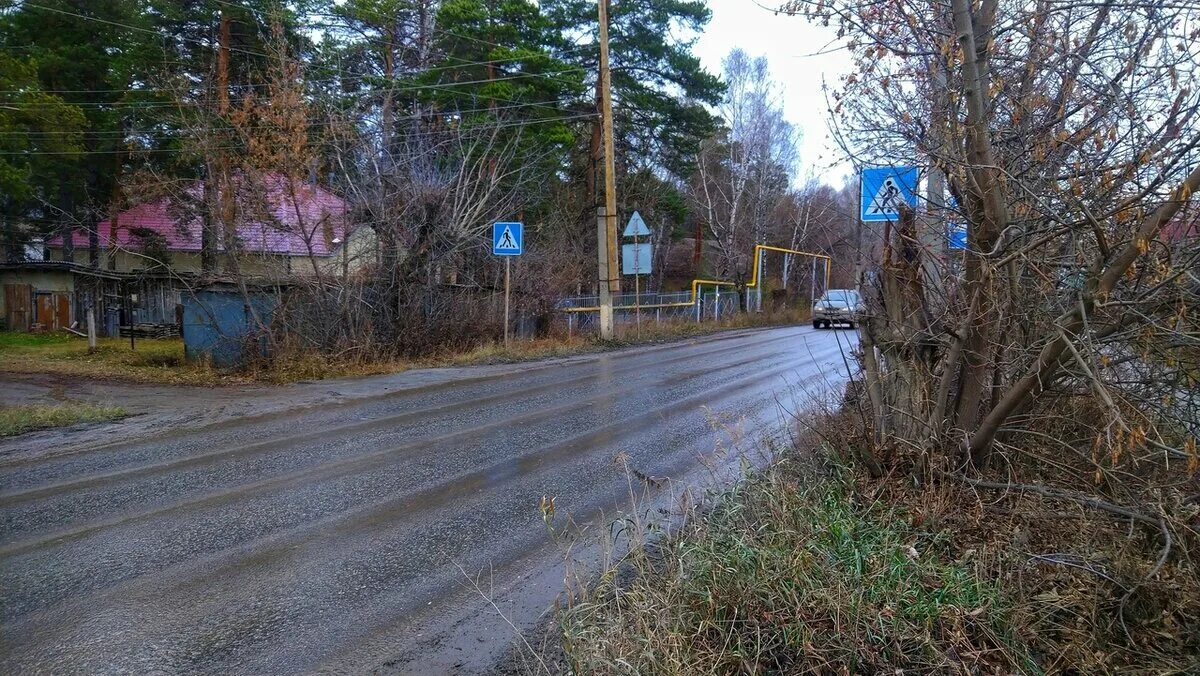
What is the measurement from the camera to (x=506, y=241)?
16.2 metres

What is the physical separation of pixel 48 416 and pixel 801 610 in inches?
389

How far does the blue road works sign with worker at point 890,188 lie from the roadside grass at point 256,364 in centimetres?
1068

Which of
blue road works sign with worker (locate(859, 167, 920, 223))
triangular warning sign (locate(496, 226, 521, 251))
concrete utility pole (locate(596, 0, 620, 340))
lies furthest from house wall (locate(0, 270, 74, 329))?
blue road works sign with worker (locate(859, 167, 920, 223))

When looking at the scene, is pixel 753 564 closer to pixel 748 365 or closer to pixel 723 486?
pixel 723 486

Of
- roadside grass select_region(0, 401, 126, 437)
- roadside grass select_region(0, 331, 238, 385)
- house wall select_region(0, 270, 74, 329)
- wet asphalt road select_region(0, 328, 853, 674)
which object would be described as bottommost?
wet asphalt road select_region(0, 328, 853, 674)

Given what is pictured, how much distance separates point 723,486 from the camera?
584cm

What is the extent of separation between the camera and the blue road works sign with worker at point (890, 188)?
16.8 feet

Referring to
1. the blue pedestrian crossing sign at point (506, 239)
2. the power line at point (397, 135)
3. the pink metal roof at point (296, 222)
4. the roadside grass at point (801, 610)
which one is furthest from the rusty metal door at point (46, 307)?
the roadside grass at point (801, 610)

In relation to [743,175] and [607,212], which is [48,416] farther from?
[743,175]

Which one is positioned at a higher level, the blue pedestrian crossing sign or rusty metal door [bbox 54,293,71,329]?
the blue pedestrian crossing sign

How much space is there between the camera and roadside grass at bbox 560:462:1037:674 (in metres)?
3.18

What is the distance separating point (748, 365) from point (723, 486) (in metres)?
9.55

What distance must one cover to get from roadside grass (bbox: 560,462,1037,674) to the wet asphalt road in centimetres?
83

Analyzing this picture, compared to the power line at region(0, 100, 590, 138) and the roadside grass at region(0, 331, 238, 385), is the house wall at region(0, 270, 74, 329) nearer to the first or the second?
the roadside grass at region(0, 331, 238, 385)
